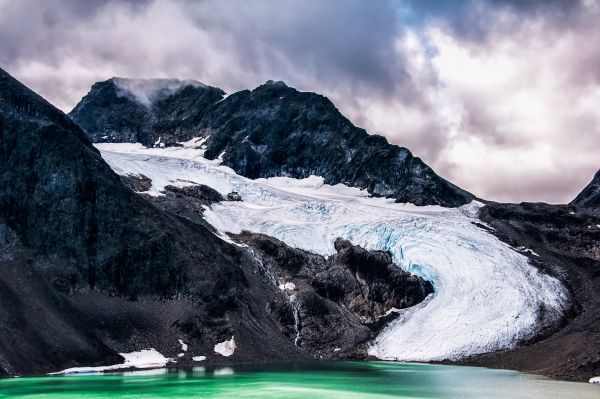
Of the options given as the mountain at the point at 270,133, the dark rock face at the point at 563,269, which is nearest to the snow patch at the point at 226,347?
the dark rock face at the point at 563,269

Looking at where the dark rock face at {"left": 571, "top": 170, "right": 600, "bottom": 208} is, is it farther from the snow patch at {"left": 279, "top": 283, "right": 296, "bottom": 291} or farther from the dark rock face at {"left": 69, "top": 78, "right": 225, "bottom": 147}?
the dark rock face at {"left": 69, "top": 78, "right": 225, "bottom": 147}

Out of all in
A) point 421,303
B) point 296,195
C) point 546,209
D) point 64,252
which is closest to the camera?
point 64,252

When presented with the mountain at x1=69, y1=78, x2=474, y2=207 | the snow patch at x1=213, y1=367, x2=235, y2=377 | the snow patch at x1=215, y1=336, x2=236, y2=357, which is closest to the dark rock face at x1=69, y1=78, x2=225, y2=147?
the mountain at x1=69, y1=78, x2=474, y2=207

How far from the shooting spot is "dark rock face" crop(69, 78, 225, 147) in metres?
186

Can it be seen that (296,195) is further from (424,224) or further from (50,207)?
(50,207)

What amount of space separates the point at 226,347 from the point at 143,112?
428 feet

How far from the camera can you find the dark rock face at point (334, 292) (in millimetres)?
89438

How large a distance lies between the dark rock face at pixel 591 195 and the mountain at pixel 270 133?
3060 cm

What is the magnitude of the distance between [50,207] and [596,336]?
64465 mm

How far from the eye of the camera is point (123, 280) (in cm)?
8088

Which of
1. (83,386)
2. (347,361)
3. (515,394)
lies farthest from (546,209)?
(83,386)

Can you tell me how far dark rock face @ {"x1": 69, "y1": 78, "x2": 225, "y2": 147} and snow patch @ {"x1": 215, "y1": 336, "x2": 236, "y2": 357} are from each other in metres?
109

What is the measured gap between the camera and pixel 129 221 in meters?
86.9

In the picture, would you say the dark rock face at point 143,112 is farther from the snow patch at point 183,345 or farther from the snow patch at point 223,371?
the snow patch at point 223,371
